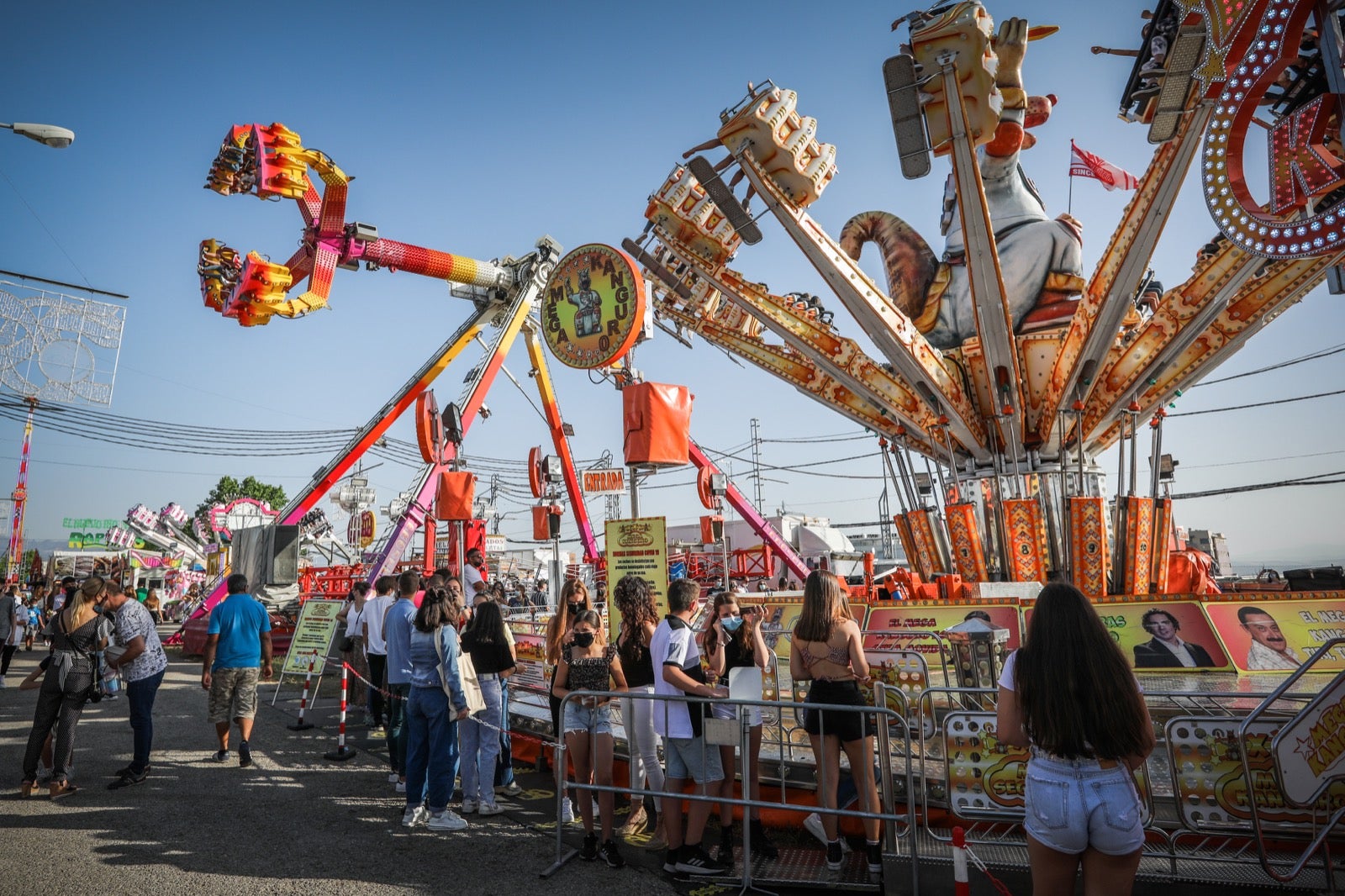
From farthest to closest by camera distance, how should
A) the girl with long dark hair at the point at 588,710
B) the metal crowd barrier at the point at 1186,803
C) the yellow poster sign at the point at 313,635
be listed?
1. the yellow poster sign at the point at 313,635
2. the girl with long dark hair at the point at 588,710
3. the metal crowd barrier at the point at 1186,803

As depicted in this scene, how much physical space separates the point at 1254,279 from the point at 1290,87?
752cm

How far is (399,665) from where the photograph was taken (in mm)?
7137

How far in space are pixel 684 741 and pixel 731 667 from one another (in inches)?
42.3

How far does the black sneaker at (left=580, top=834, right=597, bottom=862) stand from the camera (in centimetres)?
534

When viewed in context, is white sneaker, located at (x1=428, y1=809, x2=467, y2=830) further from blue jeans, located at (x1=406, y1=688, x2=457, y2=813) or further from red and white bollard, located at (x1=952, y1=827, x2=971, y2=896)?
red and white bollard, located at (x1=952, y1=827, x2=971, y2=896)

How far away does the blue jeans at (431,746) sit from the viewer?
6.06m

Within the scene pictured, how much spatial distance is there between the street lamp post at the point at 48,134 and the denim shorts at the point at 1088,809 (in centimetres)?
834

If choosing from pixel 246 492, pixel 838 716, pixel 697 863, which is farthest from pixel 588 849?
pixel 246 492

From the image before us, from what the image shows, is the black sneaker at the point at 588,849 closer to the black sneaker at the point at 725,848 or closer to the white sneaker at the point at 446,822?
the black sneaker at the point at 725,848

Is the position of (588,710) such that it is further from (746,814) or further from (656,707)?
(746,814)

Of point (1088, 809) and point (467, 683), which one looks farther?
point (467, 683)

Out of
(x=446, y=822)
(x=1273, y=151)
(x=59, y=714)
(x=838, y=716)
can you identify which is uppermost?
(x=1273, y=151)

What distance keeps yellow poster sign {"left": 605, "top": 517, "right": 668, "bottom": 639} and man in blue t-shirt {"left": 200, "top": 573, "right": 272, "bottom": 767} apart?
12.1 feet

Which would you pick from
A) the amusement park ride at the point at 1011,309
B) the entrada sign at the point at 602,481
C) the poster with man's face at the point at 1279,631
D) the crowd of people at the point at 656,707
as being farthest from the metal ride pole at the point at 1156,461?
the entrada sign at the point at 602,481
